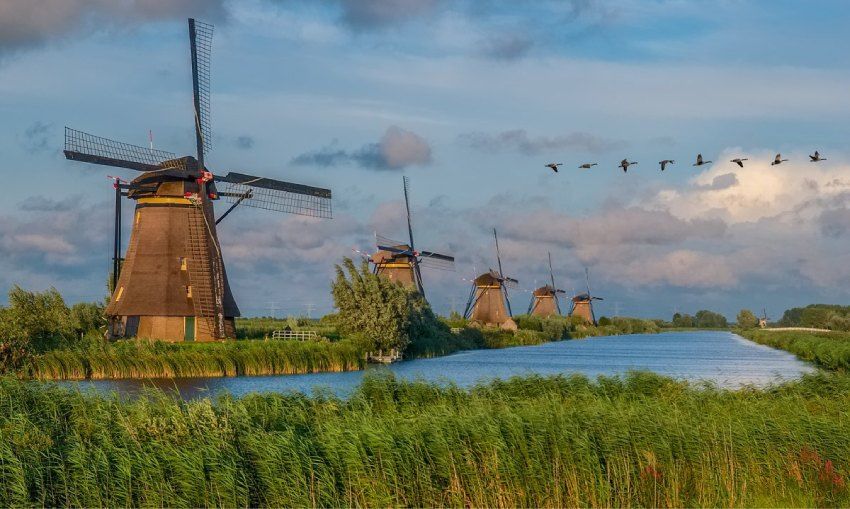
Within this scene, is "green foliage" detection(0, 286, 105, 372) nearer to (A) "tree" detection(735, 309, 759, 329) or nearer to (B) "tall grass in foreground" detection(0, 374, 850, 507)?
(B) "tall grass in foreground" detection(0, 374, 850, 507)

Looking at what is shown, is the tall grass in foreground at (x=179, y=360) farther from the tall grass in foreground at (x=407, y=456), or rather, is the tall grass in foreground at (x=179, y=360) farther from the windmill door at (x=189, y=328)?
the tall grass in foreground at (x=407, y=456)

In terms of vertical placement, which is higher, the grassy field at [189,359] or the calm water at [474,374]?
the grassy field at [189,359]

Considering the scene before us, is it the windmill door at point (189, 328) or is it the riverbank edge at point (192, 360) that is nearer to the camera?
the riverbank edge at point (192, 360)

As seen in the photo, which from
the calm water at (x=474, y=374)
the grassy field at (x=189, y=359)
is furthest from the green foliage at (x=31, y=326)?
the calm water at (x=474, y=374)

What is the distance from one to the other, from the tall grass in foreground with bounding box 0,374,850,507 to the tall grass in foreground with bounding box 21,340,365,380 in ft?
49.3

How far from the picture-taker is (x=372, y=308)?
139 ft

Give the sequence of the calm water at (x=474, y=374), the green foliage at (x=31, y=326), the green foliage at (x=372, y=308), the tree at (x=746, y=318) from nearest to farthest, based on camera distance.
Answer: the calm water at (x=474, y=374)
the green foliage at (x=31, y=326)
the green foliage at (x=372, y=308)
the tree at (x=746, y=318)

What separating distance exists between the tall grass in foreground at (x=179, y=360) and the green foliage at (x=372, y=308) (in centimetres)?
592

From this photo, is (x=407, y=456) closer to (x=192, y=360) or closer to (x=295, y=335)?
(x=192, y=360)

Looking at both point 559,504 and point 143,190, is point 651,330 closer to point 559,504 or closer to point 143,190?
point 143,190

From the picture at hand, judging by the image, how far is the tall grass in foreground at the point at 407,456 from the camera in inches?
471

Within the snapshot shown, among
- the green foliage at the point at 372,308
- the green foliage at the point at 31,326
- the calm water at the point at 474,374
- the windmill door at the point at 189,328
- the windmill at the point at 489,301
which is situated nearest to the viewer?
the calm water at the point at 474,374

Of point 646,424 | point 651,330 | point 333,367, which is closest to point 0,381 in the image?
point 646,424

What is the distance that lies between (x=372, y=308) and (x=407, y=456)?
29918 millimetres
